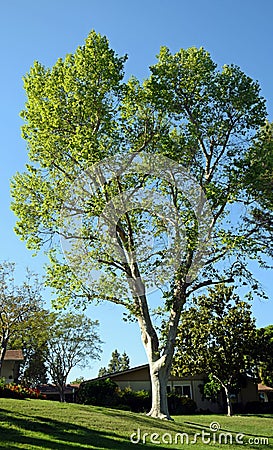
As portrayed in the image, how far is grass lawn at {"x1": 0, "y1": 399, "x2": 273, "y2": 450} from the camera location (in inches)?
408

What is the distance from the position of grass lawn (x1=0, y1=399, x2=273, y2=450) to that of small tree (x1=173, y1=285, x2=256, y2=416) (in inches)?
633

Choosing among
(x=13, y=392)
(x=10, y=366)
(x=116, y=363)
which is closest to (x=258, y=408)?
(x=10, y=366)

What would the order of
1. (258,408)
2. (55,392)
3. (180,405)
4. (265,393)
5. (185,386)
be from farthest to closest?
(55,392), (265,393), (185,386), (258,408), (180,405)

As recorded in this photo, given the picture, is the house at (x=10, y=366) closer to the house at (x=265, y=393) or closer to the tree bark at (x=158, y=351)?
the house at (x=265, y=393)

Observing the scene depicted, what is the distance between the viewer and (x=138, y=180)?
19.2 meters

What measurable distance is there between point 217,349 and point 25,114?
21348 millimetres

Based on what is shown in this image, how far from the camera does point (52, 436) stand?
10.9 meters

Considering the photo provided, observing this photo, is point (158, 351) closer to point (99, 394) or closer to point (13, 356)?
point (99, 394)

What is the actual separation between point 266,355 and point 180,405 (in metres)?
7.05

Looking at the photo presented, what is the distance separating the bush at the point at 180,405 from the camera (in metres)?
35.1

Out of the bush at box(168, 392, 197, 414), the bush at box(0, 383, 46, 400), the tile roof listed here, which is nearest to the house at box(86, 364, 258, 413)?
the bush at box(168, 392, 197, 414)

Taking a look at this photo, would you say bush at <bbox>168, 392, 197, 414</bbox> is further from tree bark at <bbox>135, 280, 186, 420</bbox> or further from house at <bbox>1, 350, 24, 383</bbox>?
tree bark at <bbox>135, 280, 186, 420</bbox>

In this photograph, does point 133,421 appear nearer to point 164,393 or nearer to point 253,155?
point 164,393

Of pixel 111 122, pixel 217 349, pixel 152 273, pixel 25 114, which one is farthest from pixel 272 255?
pixel 217 349
